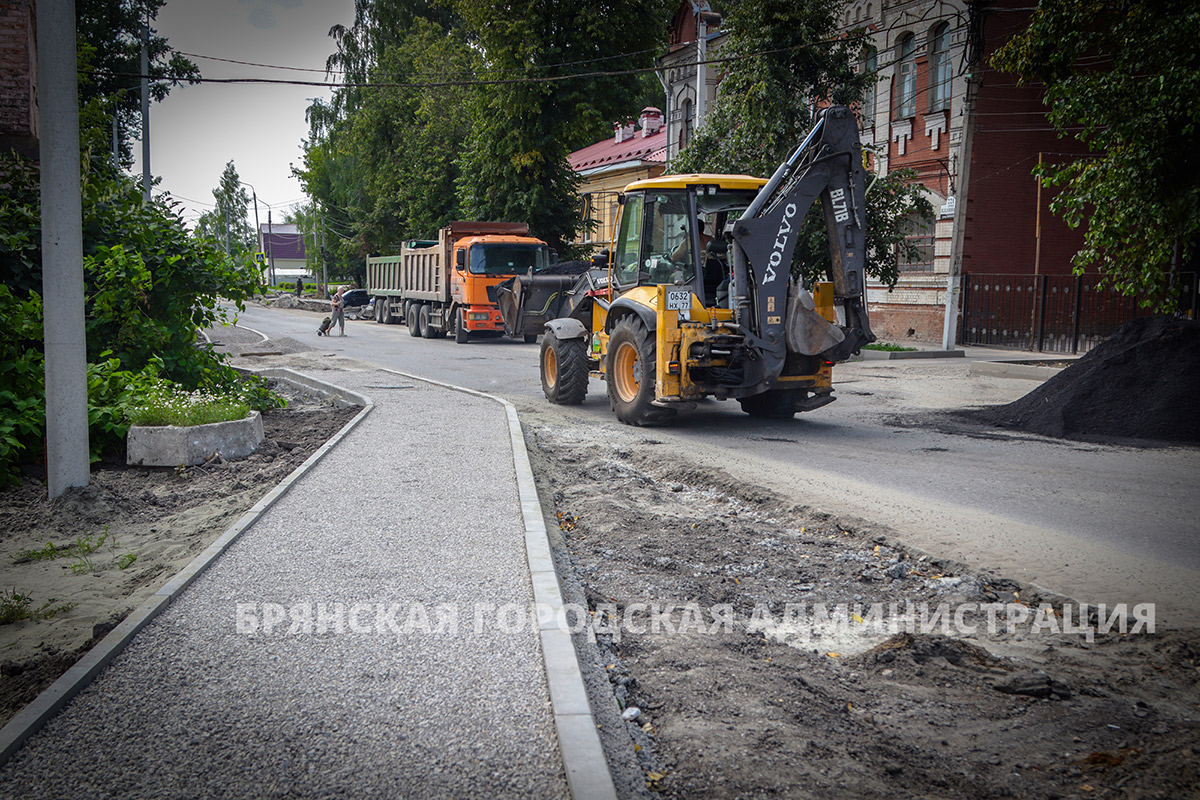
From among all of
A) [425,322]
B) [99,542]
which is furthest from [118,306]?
[425,322]

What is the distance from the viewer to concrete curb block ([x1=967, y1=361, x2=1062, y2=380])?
16.5m

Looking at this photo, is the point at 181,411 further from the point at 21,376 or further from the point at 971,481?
the point at 971,481

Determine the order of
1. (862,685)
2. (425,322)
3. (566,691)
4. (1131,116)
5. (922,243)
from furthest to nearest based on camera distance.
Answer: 1. (425,322)
2. (922,243)
3. (1131,116)
4. (862,685)
5. (566,691)

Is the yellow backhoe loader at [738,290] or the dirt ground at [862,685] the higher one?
the yellow backhoe loader at [738,290]

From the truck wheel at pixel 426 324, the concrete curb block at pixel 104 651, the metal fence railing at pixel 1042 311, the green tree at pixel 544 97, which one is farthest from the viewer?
the green tree at pixel 544 97

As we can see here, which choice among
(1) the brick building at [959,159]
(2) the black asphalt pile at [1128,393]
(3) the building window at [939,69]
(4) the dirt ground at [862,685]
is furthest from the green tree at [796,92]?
(4) the dirt ground at [862,685]

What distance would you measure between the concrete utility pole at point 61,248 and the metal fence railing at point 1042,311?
20348 mm

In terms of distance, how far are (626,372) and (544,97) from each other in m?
22.2

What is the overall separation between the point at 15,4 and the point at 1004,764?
1207 centimetres

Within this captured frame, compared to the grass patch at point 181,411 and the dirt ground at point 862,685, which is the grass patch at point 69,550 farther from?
the dirt ground at point 862,685

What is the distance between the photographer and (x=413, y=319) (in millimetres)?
32625

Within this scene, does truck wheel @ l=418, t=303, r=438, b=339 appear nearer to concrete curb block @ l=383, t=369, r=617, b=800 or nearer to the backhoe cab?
the backhoe cab

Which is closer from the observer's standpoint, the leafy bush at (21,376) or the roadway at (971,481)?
the roadway at (971,481)

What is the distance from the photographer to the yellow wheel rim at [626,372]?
11.5 m
